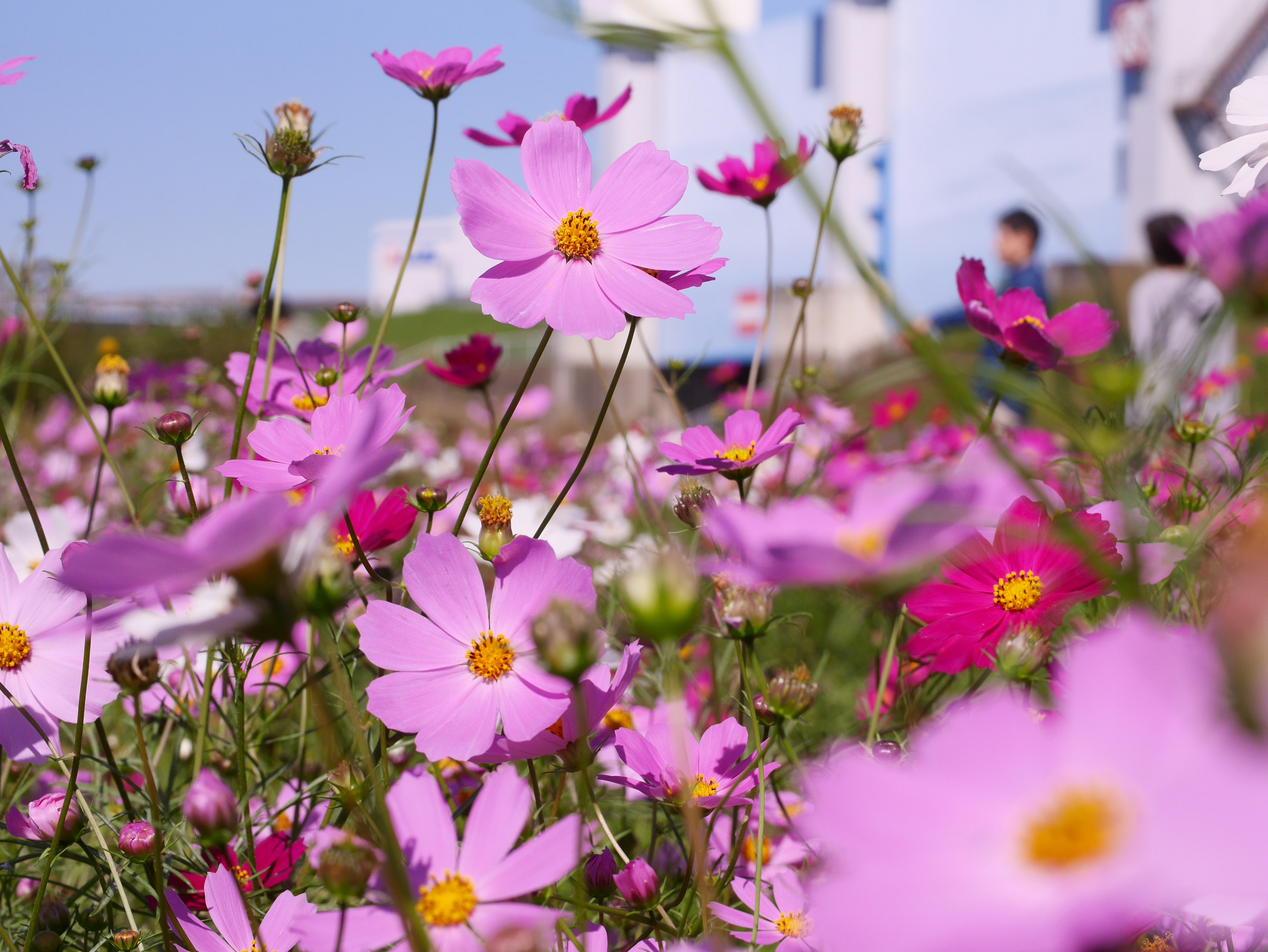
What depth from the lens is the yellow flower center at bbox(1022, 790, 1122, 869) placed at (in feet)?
0.57

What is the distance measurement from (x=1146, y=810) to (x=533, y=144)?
1.33 ft

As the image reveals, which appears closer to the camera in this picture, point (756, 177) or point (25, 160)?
point (25, 160)

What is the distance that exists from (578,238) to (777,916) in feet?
1.17

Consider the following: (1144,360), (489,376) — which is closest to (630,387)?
(489,376)

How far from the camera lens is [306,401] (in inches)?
26.9

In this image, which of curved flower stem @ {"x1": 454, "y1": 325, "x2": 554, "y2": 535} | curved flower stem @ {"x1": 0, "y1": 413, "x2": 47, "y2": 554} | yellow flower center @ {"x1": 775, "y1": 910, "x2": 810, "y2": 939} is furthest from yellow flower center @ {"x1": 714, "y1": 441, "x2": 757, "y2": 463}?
curved flower stem @ {"x1": 0, "y1": 413, "x2": 47, "y2": 554}

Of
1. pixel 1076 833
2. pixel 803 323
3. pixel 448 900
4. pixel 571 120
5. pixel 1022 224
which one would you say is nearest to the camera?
pixel 1076 833

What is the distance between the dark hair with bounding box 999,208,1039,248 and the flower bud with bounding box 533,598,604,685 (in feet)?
8.12

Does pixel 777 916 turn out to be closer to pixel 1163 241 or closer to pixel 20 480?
pixel 20 480

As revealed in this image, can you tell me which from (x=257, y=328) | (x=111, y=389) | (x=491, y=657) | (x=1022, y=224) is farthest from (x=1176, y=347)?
(x=1022, y=224)

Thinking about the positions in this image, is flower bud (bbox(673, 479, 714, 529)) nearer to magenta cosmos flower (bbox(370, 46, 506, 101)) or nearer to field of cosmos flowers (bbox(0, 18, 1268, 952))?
field of cosmos flowers (bbox(0, 18, 1268, 952))

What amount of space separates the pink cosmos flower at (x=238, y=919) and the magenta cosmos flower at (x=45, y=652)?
137 millimetres

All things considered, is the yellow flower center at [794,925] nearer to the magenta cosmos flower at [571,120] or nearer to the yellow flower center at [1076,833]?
the yellow flower center at [1076,833]

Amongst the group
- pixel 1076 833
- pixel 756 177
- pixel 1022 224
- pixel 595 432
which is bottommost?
pixel 1076 833
